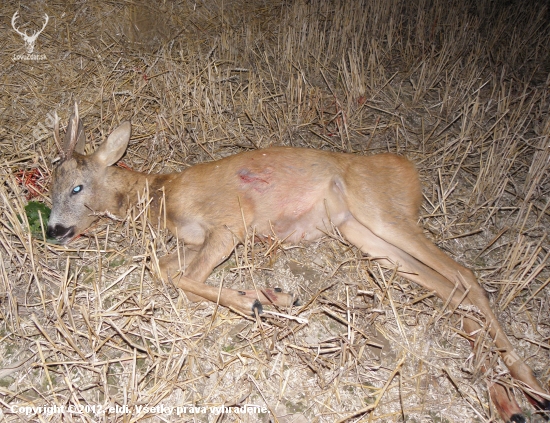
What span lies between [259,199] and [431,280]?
148 centimetres

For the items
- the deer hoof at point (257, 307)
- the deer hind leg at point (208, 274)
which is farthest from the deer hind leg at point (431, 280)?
the deer hoof at point (257, 307)

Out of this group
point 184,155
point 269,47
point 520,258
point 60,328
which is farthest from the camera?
point 269,47

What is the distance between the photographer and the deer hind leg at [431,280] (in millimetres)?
3010

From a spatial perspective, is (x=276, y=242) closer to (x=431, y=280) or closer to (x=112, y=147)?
(x=431, y=280)

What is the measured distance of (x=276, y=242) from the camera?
3824mm

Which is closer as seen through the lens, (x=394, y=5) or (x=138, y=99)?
(x=138, y=99)

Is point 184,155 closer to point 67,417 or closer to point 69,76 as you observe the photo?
point 69,76

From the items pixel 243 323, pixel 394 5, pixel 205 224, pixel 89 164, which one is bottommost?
pixel 243 323

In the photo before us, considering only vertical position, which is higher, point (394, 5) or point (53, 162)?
point (394, 5)

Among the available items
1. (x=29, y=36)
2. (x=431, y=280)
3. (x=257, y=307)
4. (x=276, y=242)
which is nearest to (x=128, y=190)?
(x=276, y=242)

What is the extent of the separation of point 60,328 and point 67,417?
56 cm

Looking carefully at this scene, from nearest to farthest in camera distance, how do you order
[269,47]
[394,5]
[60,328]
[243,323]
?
[60,328]
[243,323]
[269,47]
[394,5]

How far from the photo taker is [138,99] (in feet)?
17.0

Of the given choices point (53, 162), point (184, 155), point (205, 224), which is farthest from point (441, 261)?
point (53, 162)
